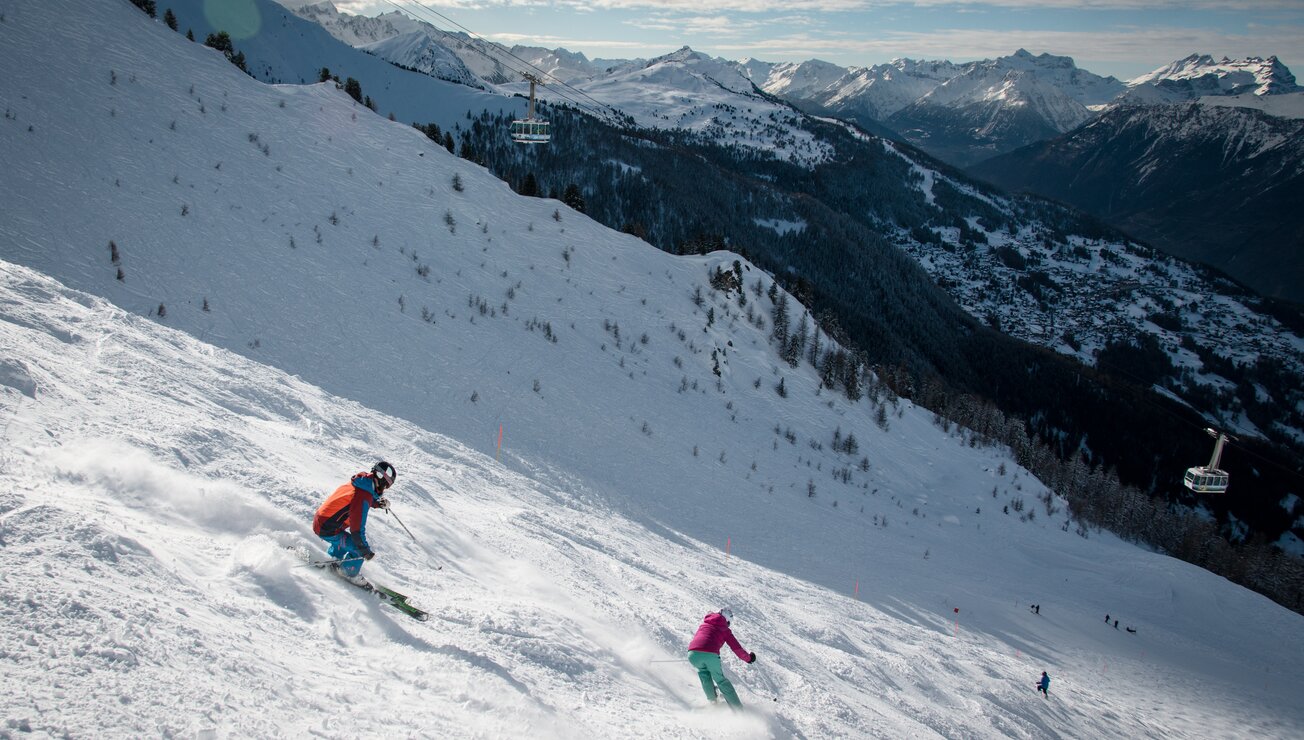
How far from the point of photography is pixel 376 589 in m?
7.09

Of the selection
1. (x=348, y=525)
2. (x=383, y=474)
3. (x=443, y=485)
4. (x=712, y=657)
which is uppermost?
(x=383, y=474)

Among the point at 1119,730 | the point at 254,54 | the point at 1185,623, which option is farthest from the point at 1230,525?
the point at 254,54

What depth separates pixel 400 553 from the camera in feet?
28.2

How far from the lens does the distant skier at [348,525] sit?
7.23 m

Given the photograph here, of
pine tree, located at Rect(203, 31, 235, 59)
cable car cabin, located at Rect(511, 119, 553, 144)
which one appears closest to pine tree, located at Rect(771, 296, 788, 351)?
cable car cabin, located at Rect(511, 119, 553, 144)

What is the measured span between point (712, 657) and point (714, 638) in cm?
21

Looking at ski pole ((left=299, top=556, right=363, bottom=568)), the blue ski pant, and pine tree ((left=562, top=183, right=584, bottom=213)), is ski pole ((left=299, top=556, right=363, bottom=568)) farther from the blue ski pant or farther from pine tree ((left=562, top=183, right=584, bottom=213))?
pine tree ((left=562, top=183, right=584, bottom=213))

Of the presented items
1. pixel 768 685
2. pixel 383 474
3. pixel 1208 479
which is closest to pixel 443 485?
pixel 383 474

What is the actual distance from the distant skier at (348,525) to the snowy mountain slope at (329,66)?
16215 cm

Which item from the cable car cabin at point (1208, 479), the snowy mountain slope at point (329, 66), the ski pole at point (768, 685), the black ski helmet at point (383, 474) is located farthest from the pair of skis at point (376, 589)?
the snowy mountain slope at point (329, 66)

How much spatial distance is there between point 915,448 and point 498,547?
30220 mm

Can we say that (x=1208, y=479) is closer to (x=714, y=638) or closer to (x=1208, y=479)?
(x=1208, y=479)

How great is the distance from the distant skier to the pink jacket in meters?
3.91

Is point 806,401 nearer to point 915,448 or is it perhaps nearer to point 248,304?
point 915,448
